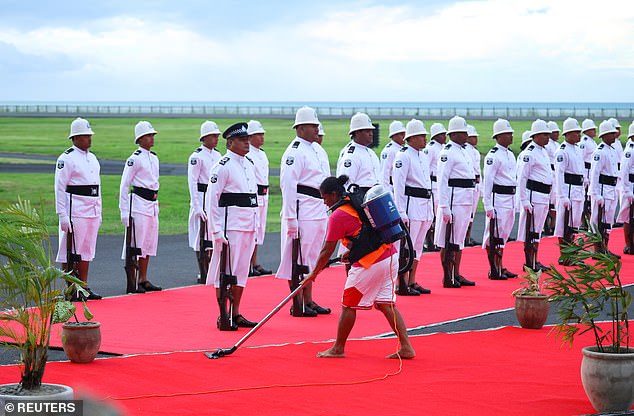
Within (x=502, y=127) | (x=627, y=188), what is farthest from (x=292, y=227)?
(x=627, y=188)

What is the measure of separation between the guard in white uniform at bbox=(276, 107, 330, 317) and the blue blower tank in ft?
9.49

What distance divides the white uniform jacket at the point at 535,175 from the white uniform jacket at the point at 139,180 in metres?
5.70

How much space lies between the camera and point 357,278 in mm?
9664

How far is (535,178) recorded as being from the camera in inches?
649

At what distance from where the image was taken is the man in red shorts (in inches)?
378

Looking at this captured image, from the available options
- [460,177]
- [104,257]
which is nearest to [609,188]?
[460,177]

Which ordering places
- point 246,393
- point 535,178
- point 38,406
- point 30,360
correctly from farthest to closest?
point 535,178
point 246,393
point 30,360
point 38,406

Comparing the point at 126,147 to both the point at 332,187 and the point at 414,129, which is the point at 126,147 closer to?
the point at 414,129

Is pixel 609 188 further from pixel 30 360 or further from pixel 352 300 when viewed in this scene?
pixel 30 360

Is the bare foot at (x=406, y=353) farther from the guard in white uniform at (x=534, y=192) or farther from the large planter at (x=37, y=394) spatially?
the guard in white uniform at (x=534, y=192)

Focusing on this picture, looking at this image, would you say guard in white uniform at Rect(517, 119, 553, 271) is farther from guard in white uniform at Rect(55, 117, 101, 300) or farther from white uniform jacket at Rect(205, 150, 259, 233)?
guard in white uniform at Rect(55, 117, 101, 300)

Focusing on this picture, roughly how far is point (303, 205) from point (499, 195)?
14.9 ft

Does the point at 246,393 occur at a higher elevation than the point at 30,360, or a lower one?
lower

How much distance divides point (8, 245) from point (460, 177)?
362 inches
